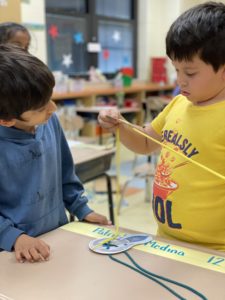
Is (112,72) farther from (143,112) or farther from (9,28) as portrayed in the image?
(9,28)

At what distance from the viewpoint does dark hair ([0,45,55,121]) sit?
0.96 metres

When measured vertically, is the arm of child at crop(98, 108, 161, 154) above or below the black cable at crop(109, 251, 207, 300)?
above

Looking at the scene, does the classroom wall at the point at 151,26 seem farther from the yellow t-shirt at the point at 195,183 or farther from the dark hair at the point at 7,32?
the yellow t-shirt at the point at 195,183

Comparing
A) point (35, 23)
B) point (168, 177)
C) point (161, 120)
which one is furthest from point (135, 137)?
point (35, 23)

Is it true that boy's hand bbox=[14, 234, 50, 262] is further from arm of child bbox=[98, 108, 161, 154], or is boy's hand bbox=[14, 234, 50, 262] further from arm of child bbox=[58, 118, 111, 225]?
arm of child bbox=[98, 108, 161, 154]

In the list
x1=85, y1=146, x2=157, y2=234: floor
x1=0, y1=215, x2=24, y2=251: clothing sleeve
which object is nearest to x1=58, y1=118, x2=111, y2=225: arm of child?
x1=0, y1=215, x2=24, y2=251: clothing sleeve

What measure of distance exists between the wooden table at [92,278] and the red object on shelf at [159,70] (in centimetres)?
680

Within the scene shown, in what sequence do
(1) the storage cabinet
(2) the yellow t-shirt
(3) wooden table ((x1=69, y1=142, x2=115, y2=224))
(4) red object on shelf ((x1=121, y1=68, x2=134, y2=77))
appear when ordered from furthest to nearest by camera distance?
(4) red object on shelf ((x1=121, y1=68, x2=134, y2=77)) < (1) the storage cabinet < (3) wooden table ((x1=69, y1=142, x2=115, y2=224)) < (2) the yellow t-shirt

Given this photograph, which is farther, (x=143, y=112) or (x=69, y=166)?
(x=143, y=112)

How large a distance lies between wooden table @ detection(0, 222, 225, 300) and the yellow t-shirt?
91 mm

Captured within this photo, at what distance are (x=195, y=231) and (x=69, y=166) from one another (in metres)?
0.45

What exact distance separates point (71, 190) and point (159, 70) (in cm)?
654

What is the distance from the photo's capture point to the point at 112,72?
714 cm

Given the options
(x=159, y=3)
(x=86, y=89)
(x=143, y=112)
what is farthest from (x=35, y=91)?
(x=159, y=3)
